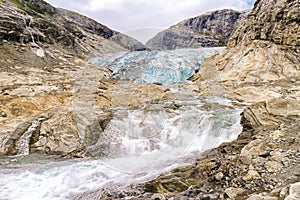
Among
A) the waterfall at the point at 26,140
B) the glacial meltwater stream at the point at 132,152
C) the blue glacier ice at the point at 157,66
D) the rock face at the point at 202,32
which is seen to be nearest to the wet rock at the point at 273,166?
the glacial meltwater stream at the point at 132,152

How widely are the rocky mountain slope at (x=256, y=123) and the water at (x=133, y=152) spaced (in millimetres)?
872

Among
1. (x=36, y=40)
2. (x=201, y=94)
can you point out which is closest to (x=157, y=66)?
(x=201, y=94)

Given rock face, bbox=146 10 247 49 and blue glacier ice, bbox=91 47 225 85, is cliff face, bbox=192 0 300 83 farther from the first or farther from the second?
rock face, bbox=146 10 247 49

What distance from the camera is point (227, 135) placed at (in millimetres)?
10414

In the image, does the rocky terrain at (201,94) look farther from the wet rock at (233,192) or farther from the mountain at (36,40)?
the mountain at (36,40)

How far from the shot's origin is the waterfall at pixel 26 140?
9.90m

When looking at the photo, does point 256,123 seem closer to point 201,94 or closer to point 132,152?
point 132,152

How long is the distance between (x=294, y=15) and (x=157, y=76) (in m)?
11.8

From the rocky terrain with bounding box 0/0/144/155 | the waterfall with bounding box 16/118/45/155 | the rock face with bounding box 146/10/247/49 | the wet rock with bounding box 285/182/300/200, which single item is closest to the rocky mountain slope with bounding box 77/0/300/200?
the wet rock with bounding box 285/182/300/200

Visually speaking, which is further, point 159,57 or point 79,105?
point 159,57

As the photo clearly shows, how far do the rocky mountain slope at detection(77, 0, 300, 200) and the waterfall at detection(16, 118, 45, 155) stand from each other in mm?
4327

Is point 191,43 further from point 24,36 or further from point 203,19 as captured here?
point 24,36

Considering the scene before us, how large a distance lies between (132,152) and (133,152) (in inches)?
1.6

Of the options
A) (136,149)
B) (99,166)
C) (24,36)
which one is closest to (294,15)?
(136,149)
